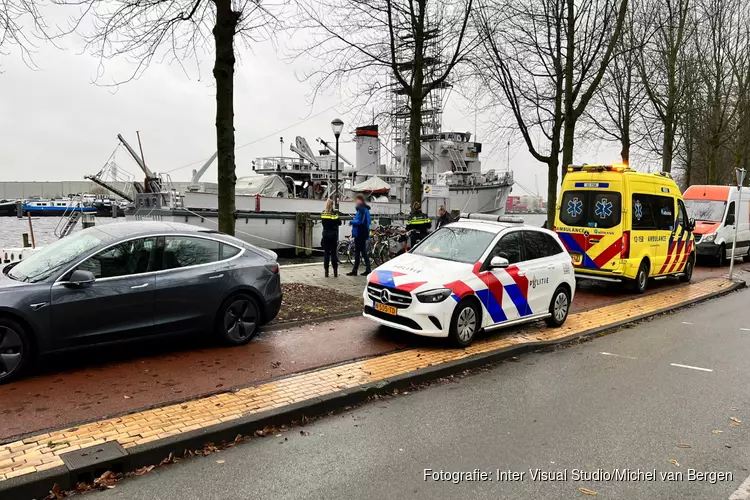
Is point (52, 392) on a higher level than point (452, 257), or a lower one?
lower

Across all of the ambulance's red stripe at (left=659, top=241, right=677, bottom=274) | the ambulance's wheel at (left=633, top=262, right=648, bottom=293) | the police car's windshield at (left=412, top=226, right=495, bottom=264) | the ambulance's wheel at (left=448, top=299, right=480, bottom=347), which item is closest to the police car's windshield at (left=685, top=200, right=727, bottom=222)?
the ambulance's red stripe at (left=659, top=241, right=677, bottom=274)

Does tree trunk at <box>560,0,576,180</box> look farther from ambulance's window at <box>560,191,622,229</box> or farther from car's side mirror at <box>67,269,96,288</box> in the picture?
car's side mirror at <box>67,269,96,288</box>

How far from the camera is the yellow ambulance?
11.7 meters

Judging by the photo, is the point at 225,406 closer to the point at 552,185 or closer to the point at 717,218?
the point at 552,185

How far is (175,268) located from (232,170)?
118 inches

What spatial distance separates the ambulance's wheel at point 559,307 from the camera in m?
8.52

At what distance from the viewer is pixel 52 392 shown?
16.2 ft

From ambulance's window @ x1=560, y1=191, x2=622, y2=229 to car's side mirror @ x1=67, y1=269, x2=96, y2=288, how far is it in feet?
32.8

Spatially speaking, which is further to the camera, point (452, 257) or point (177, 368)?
point (452, 257)

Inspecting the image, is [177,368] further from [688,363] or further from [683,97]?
[683,97]

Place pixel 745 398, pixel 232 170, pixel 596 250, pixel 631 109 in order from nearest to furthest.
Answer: pixel 745 398 → pixel 232 170 → pixel 596 250 → pixel 631 109

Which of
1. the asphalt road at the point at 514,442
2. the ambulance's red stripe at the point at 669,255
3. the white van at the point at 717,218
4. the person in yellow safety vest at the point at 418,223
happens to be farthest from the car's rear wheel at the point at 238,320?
the white van at the point at 717,218

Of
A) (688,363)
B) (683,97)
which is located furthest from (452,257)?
(683,97)

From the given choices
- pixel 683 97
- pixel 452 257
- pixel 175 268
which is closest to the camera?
pixel 175 268
